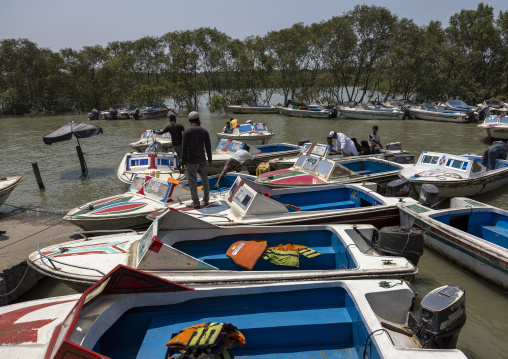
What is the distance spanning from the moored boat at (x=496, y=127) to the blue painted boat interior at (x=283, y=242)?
63.2 feet

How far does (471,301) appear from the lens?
19.2 ft

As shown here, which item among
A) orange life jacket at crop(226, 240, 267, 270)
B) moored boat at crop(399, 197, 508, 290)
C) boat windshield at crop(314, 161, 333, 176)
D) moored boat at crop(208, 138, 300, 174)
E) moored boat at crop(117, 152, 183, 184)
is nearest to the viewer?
orange life jacket at crop(226, 240, 267, 270)

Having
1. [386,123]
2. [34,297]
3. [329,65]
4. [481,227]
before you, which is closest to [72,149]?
[34,297]

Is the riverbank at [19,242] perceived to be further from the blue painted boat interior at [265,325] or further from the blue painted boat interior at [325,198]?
the blue painted boat interior at [325,198]

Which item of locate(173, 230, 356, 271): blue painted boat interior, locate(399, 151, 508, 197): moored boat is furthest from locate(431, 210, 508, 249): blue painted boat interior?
locate(173, 230, 356, 271): blue painted boat interior

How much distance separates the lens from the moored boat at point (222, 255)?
4859 mm

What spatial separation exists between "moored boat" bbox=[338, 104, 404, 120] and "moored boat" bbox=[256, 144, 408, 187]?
2191 centimetres

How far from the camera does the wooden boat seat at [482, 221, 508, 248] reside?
263 inches

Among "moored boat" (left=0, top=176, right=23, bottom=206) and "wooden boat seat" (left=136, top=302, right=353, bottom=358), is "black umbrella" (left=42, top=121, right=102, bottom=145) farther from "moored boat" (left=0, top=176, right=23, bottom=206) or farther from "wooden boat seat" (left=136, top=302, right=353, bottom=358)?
"wooden boat seat" (left=136, top=302, right=353, bottom=358)

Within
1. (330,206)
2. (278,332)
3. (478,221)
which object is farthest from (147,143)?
(278,332)

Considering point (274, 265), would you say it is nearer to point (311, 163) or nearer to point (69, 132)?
point (311, 163)

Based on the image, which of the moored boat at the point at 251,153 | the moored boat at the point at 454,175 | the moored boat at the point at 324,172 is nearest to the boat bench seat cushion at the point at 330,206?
the moored boat at the point at 324,172

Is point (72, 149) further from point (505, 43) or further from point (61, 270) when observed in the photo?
point (505, 43)

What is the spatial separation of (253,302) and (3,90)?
184ft
